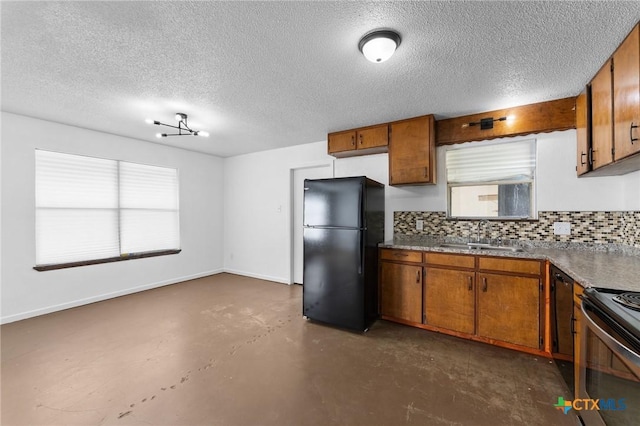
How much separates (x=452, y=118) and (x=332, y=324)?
9.36ft

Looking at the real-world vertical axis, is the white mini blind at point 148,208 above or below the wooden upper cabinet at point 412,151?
below

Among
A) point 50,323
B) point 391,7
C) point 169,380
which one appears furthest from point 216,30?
point 50,323

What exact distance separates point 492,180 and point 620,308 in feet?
7.54

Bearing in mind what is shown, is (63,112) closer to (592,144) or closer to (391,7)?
(391,7)

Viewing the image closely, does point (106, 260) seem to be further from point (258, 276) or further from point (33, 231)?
point (258, 276)

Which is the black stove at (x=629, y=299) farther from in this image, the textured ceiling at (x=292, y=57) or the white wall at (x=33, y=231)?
the white wall at (x=33, y=231)

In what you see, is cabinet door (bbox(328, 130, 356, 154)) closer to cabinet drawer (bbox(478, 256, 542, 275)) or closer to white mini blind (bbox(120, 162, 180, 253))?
cabinet drawer (bbox(478, 256, 542, 275))

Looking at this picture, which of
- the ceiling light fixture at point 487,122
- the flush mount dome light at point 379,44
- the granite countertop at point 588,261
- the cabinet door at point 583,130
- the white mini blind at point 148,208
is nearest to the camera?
the granite countertop at point 588,261

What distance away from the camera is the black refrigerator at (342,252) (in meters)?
2.90

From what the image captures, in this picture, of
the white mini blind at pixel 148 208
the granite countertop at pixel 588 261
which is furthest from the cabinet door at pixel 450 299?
the white mini blind at pixel 148 208

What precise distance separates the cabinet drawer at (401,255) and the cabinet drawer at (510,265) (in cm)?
59

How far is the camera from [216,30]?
67.6 inches

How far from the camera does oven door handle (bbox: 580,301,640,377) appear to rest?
0.98m

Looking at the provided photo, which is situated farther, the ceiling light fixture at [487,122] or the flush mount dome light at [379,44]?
the ceiling light fixture at [487,122]
